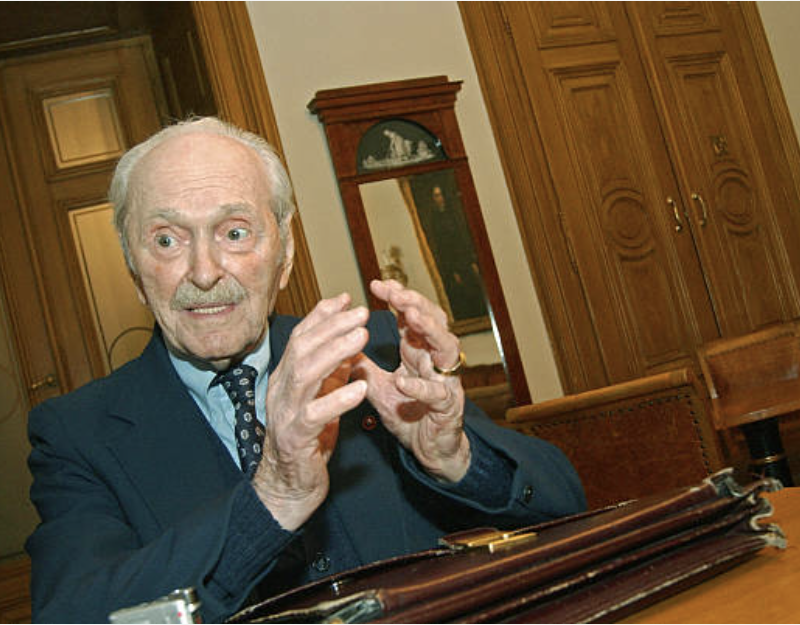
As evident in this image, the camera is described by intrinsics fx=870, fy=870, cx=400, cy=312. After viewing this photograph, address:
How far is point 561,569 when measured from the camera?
2.32 feet

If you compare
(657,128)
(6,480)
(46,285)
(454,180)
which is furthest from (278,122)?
(6,480)

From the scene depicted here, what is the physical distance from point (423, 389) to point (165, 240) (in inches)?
22.1

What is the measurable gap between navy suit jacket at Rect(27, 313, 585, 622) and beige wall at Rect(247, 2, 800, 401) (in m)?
2.80

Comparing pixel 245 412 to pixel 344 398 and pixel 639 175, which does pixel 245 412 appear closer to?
pixel 344 398

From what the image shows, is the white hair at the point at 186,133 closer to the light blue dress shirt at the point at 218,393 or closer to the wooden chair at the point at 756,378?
the light blue dress shirt at the point at 218,393

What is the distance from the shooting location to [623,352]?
16.3 ft

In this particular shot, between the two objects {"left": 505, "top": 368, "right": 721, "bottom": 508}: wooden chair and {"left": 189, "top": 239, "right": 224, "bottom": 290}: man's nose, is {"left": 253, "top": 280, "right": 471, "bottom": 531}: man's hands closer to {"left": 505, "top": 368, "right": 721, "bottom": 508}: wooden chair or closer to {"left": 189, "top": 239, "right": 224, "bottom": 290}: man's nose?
{"left": 189, "top": 239, "right": 224, "bottom": 290}: man's nose

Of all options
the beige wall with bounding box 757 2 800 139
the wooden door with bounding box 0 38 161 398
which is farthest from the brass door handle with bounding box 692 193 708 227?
the wooden door with bounding box 0 38 161 398

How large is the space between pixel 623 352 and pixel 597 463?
2351 mm

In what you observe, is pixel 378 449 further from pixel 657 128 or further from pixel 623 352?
pixel 657 128

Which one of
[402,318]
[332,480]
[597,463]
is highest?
[402,318]

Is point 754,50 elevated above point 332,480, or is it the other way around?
point 754,50

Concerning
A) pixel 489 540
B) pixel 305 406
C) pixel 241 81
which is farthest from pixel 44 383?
pixel 489 540

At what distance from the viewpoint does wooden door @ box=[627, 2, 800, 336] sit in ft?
17.7
